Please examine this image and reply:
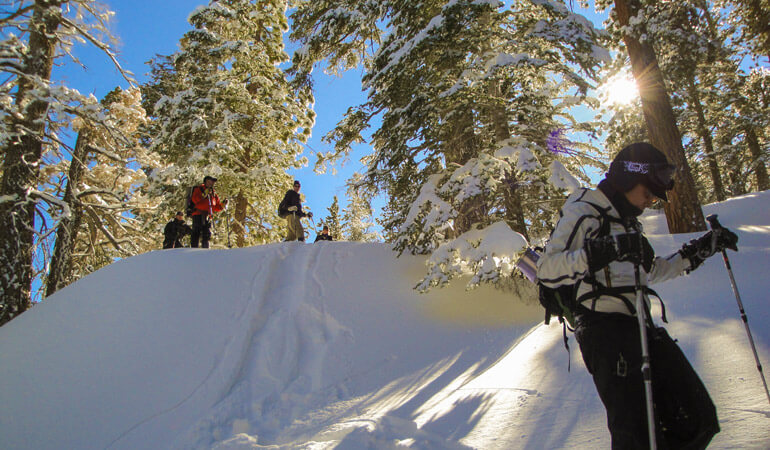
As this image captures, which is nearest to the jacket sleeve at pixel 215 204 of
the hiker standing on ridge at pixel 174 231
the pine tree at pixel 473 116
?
the hiker standing on ridge at pixel 174 231

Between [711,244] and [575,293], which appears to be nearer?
[575,293]

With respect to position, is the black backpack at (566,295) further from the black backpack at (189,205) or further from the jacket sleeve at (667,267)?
the black backpack at (189,205)

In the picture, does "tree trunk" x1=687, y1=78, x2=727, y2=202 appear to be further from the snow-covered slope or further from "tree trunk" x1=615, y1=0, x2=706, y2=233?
"tree trunk" x1=615, y1=0, x2=706, y2=233

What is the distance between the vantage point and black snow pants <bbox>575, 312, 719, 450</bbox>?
1.91 metres

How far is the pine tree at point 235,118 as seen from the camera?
13688mm

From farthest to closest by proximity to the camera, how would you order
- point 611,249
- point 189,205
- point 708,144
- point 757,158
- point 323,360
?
point 708,144, point 757,158, point 189,205, point 323,360, point 611,249

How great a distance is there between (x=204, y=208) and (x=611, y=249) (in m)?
11.1

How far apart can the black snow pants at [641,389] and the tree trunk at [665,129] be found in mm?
7598

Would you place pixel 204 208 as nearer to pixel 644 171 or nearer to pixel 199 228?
pixel 199 228

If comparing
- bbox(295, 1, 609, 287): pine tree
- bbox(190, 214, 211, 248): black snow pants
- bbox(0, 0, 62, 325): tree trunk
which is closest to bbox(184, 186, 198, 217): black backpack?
bbox(190, 214, 211, 248): black snow pants

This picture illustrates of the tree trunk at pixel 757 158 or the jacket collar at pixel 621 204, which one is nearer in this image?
the jacket collar at pixel 621 204

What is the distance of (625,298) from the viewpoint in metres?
2.15

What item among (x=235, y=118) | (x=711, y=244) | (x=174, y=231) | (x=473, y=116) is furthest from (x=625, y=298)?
(x=235, y=118)

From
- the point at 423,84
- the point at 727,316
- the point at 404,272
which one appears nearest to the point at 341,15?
the point at 423,84
